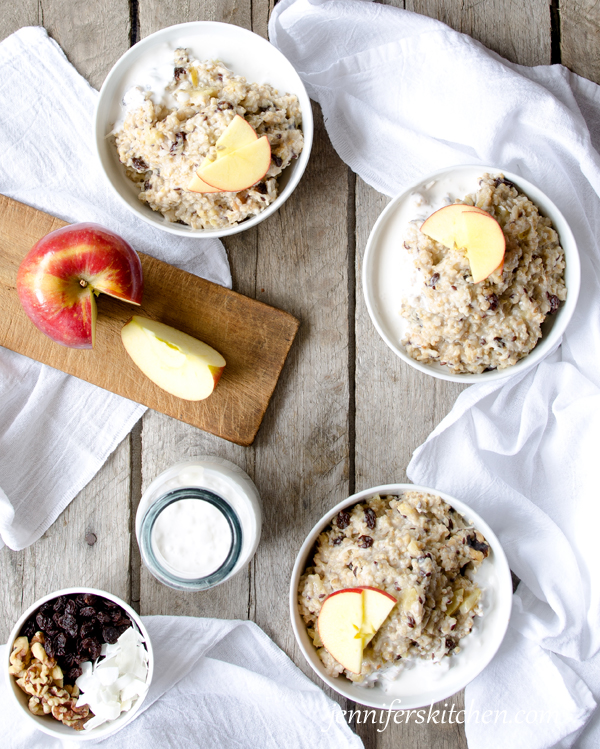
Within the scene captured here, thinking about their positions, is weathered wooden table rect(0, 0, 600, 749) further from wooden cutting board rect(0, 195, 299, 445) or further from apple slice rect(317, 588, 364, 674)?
apple slice rect(317, 588, 364, 674)

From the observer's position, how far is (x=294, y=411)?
4.60ft

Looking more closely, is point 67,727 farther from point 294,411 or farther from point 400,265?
point 400,265

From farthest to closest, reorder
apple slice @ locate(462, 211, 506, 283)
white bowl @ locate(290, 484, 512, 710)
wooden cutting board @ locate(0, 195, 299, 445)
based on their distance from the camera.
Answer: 1. wooden cutting board @ locate(0, 195, 299, 445)
2. white bowl @ locate(290, 484, 512, 710)
3. apple slice @ locate(462, 211, 506, 283)

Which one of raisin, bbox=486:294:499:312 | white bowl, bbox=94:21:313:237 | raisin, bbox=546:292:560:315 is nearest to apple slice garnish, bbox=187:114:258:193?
white bowl, bbox=94:21:313:237

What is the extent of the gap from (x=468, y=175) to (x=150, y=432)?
0.86 metres

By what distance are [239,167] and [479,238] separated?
1.49 feet

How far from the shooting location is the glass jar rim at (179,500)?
1214mm

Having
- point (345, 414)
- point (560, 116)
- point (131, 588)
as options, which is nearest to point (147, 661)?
point (131, 588)

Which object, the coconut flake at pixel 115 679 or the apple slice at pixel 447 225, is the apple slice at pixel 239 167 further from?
the coconut flake at pixel 115 679

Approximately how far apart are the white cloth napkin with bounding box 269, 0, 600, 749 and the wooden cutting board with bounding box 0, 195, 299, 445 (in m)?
0.37

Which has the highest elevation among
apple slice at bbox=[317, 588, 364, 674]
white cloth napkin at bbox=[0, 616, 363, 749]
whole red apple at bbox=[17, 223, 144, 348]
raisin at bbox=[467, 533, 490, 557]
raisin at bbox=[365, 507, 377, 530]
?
whole red apple at bbox=[17, 223, 144, 348]

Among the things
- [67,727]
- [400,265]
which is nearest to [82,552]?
[67,727]

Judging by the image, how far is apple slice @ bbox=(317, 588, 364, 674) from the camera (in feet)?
3.75

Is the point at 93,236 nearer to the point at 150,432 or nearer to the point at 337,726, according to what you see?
the point at 150,432
